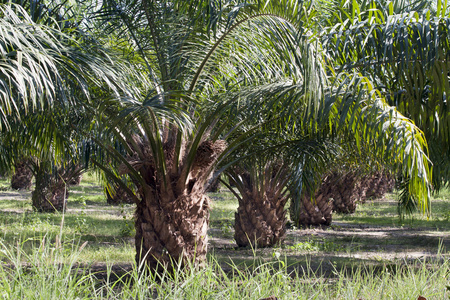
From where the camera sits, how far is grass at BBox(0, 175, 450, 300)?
3193mm

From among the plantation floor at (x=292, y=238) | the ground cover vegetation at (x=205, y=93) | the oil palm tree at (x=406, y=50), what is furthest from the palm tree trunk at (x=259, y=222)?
the oil palm tree at (x=406, y=50)

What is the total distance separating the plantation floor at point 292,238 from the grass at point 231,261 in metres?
0.03

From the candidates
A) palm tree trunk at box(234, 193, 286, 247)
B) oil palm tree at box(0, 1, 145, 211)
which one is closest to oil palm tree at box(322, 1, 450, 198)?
oil palm tree at box(0, 1, 145, 211)

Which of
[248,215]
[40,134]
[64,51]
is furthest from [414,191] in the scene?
[248,215]

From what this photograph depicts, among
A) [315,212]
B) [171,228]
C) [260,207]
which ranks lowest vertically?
[315,212]

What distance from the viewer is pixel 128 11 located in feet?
19.1

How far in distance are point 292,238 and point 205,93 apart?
6332mm

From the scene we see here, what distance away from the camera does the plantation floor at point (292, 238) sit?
761 cm

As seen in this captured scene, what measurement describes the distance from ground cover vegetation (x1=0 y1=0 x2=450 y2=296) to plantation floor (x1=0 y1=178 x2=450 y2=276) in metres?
1.03

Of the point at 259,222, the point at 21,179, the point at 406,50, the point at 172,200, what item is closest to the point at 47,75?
the point at 172,200

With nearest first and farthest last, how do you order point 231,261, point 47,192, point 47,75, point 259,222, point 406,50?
point 47,75, point 406,50, point 231,261, point 259,222, point 47,192

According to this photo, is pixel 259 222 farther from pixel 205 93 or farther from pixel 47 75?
pixel 47 75

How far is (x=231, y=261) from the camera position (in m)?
4.94

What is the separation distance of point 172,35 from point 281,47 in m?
1.48
